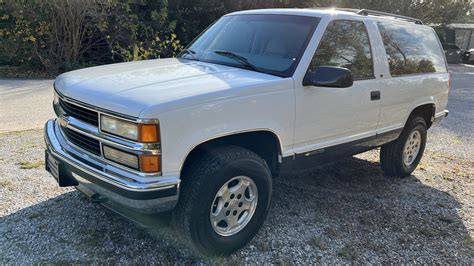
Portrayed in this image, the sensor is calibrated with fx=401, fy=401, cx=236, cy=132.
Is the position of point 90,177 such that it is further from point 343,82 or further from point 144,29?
point 144,29

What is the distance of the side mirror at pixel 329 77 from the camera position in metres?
3.29

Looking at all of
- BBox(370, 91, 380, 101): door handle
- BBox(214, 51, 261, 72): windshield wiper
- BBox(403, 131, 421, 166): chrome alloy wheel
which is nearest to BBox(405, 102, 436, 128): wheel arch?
BBox(403, 131, 421, 166): chrome alloy wheel

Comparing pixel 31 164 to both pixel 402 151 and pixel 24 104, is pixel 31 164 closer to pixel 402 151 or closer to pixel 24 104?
pixel 24 104

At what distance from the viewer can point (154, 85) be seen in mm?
2920

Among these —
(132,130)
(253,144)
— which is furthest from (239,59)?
(132,130)

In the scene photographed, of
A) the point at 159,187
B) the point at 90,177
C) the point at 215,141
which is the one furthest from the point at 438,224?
the point at 90,177

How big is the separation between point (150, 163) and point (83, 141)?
75 cm

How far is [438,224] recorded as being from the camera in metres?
3.99

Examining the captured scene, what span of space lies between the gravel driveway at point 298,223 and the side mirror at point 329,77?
2.76 ft

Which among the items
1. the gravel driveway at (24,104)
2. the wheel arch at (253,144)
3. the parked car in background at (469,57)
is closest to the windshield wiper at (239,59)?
the wheel arch at (253,144)

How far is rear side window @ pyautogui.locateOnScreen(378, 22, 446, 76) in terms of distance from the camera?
4430 millimetres

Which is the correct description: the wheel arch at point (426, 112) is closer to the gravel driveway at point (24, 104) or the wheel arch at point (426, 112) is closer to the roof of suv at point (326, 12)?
the roof of suv at point (326, 12)

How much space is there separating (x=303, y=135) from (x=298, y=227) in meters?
0.88

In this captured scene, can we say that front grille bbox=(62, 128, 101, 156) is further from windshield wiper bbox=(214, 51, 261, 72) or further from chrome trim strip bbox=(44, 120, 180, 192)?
windshield wiper bbox=(214, 51, 261, 72)
